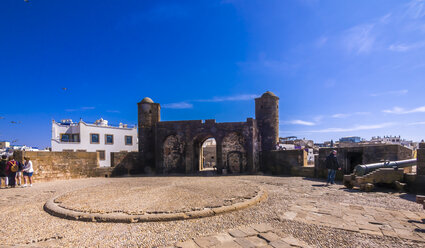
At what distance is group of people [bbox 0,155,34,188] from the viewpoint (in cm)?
951

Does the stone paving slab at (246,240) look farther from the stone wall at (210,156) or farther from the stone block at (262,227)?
the stone wall at (210,156)

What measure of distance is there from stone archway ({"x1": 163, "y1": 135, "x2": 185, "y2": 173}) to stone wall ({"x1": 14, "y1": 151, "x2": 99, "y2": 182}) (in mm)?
5032

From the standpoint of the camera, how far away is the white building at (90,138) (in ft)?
96.7

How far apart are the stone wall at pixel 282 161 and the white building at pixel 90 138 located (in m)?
24.2

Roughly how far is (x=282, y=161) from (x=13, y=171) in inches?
589

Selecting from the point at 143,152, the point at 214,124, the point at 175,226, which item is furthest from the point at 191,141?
the point at 175,226

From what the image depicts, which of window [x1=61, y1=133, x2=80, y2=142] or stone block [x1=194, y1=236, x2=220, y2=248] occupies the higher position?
window [x1=61, y1=133, x2=80, y2=142]

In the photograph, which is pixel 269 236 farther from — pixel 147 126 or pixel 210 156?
pixel 210 156

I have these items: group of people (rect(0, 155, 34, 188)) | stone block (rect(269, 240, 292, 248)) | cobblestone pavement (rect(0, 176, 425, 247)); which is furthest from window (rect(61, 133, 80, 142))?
stone block (rect(269, 240, 292, 248))

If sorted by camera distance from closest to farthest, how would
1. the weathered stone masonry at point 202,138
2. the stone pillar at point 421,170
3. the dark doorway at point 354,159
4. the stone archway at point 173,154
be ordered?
the stone pillar at point 421,170
the dark doorway at point 354,159
the weathered stone masonry at point 202,138
the stone archway at point 173,154

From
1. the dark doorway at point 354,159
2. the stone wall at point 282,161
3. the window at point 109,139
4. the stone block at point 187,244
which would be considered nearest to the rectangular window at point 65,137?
the window at point 109,139

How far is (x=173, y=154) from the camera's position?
16906 mm

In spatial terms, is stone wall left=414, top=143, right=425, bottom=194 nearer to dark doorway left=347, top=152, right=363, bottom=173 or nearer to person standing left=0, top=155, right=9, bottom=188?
dark doorway left=347, top=152, right=363, bottom=173

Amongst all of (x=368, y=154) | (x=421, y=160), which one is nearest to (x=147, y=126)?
(x=368, y=154)
